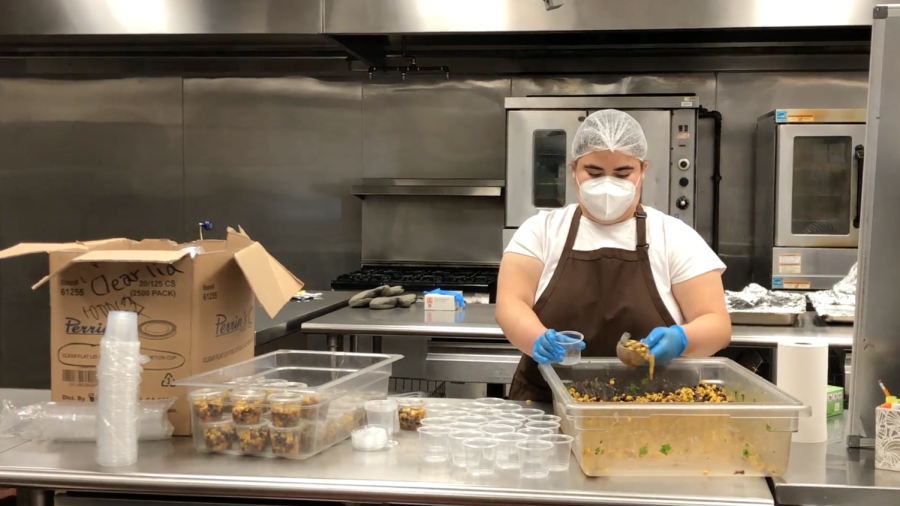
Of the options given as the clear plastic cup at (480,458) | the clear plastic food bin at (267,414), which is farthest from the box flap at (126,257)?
the clear plastic cup at (480,458)

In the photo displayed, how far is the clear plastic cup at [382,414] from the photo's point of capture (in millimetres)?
1697

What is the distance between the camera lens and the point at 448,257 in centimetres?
Answer: 500

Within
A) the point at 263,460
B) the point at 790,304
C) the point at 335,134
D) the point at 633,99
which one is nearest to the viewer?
the point at 263,460

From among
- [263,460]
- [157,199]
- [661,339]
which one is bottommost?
[263,460]

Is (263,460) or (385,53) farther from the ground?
(385,53)

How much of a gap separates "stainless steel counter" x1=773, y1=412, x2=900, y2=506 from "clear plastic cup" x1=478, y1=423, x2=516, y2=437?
0.50 metres

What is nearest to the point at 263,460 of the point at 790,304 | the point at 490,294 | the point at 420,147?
the point at 790,304

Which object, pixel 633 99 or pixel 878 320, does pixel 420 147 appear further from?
pixel 878 320

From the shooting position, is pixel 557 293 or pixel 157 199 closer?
pixel 557 293

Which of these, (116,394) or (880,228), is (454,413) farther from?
(880,228)

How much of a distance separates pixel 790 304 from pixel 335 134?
300cm

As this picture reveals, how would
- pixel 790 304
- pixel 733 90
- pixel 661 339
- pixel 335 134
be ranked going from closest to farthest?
1. pixel 661 339
2. pixel 790 304
3. pixel 733 90
4. pixel 335 134

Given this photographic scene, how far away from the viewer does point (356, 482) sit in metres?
1.41

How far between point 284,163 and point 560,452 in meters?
4.01
